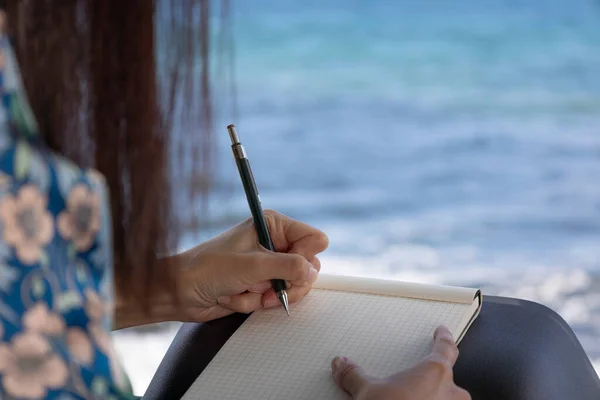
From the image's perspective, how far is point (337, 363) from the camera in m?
0.73

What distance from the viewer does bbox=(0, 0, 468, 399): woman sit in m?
0.54

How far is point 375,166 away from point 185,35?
128 inches

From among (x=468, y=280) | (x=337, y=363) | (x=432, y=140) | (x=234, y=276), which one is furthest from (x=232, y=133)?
(x=432, y=140)

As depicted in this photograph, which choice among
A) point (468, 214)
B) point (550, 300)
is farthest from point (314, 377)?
point (468, 214)

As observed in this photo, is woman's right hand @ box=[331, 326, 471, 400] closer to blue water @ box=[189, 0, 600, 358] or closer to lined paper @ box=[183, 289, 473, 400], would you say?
lined paper @ box=[183, 289, 473, 400]

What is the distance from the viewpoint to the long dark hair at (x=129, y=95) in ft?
1.82

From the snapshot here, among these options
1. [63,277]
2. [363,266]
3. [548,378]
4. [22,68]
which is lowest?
[363,266]

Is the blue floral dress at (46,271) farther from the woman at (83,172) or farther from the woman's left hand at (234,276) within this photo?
the woman's left hand at (234,276)

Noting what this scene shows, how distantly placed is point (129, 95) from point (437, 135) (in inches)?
A: 148

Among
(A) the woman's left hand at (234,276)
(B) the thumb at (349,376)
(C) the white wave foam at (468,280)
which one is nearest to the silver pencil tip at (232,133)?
(A) the woman's left hand at (234,276)

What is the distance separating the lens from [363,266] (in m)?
2.70

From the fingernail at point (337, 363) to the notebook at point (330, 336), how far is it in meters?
0.01

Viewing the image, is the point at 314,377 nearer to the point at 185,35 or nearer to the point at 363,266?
the point at 185,35

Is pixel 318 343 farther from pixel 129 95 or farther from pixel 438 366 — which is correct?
pixel 129 95
